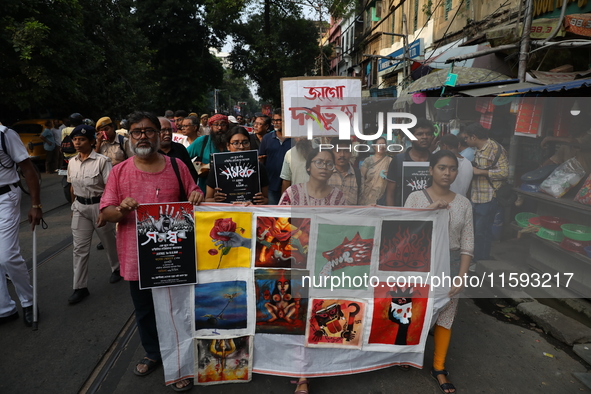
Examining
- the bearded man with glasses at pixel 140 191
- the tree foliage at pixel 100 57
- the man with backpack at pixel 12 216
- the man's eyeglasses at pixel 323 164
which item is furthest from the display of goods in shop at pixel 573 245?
the tree foliage at pixel 100 57

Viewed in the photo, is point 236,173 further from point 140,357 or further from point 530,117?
point 530,117

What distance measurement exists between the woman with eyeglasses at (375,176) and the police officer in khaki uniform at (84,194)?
2.92 m

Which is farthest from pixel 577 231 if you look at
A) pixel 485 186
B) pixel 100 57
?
pixel 100 57

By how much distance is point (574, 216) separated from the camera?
5.06 metres

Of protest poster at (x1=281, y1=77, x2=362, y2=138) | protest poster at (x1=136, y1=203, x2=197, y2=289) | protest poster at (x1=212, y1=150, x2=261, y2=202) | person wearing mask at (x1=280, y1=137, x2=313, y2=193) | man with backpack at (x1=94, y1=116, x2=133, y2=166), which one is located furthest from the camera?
man with backpack at (x1=94, y1=116, x2=133, y2=166)

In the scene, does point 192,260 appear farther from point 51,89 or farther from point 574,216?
point 51,89

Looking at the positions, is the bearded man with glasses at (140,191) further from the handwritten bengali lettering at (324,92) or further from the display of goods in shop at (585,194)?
the display of goods in shop at (585,194)

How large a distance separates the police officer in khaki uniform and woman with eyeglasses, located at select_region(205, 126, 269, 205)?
1393mm

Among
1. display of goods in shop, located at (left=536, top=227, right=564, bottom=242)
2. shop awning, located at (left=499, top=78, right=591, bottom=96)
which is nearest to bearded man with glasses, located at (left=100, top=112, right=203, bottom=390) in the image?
display of goods in shop, located at (left=536, top=227, right=564, bottom=242)

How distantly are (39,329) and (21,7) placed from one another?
12.1 metres

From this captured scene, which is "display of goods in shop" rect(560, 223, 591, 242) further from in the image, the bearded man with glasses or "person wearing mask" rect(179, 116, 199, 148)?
"person wearing mask" rect(179, 116, 199, 148)

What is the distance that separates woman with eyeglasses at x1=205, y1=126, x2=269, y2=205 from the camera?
3.89 meters

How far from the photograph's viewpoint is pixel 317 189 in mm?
3260

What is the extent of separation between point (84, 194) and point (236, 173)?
1.89 m
